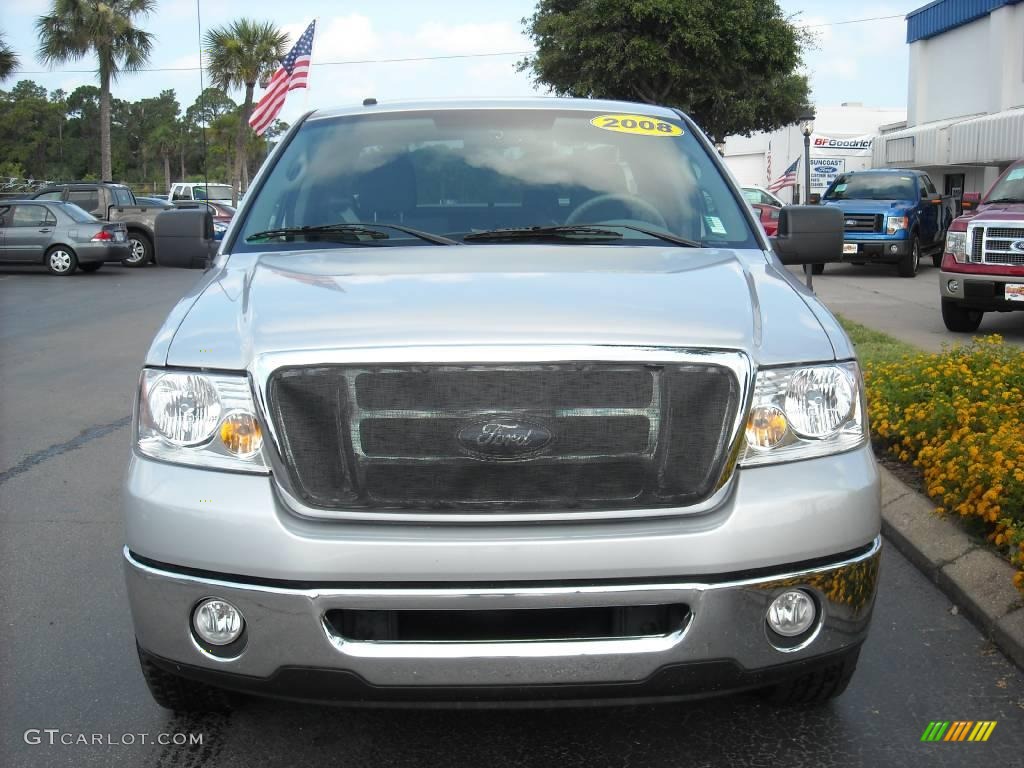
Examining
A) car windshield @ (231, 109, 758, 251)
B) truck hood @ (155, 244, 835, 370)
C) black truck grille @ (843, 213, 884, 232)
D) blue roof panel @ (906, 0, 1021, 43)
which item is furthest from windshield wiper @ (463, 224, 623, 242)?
blue roof panel @ (906, 0, 1021, 43)

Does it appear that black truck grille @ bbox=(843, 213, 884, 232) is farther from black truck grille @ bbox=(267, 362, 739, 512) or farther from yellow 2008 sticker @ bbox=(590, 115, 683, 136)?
black truck grille @ bbox=(267, 362, 739, 512)

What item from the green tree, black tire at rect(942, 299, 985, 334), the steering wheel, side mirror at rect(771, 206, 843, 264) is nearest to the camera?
the steering wheel

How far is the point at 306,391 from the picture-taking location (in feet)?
8.41

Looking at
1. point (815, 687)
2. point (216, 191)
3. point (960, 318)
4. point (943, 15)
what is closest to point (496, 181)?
point (815, 687)

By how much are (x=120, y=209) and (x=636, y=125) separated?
2215cm

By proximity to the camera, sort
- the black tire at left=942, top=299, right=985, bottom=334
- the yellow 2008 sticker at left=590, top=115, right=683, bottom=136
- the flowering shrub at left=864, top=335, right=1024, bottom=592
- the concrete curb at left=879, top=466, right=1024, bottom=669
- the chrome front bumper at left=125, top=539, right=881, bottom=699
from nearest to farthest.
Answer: the chrome front bumper at left=125, top=539, right=881, bottom=699
the concrete curb at left=879, top=466, right=1024, bottom=669
the yellow 2008 sticker at left=590, top=115, right=683, bottom=136
the flowering shrub at left=864, top=335, right=1024, bottom=592
the black tire at left=942, top=299, right=985, bottom=334

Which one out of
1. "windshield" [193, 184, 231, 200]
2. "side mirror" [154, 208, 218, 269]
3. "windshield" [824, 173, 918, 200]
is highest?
"windshield" [193, 184, 231, 200]

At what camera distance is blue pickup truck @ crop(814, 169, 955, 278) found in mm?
20156

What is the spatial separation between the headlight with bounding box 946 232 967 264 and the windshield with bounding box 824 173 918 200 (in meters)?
9.98

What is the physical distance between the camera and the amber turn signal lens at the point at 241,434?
8.61ft

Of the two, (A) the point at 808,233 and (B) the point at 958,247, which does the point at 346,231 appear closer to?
(A) the point at 808,233

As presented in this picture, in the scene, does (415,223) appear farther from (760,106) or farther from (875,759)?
(760,106)

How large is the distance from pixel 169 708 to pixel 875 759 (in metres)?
1.95

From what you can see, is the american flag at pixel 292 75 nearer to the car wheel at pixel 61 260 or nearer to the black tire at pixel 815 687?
the car wheel at pixel 61 260
